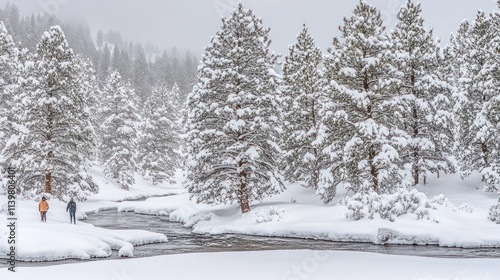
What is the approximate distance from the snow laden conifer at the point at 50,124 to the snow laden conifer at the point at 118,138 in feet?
72.3

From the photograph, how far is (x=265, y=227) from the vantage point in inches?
1028

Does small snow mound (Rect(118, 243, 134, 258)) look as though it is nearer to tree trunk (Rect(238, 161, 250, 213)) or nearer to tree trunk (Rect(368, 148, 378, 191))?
tree trunk (Rect(238, 161, 250, 213))

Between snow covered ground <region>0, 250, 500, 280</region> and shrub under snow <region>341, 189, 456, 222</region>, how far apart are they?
757 cm

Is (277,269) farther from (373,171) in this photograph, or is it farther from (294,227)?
(373,171)

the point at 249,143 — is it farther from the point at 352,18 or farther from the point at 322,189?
the point at 352,18

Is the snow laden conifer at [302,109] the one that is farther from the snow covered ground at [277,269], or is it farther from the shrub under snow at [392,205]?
the snow covered ground at [277,269]

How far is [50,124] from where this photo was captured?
33.3m

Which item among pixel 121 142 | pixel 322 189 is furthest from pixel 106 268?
pixel 121 142

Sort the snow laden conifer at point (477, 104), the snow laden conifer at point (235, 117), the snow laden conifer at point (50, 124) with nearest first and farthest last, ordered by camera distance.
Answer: the snow laden conifer at point (235, 117), the snow laden conifer at point (477, 104), the snow laden conifer at point (50, 124)

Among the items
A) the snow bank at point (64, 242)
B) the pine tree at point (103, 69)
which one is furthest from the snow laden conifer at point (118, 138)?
the pine tree at point (103, 69)

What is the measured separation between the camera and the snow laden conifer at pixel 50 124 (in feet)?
105

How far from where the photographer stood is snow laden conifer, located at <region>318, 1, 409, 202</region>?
87.6 feet

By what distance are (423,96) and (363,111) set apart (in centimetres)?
693

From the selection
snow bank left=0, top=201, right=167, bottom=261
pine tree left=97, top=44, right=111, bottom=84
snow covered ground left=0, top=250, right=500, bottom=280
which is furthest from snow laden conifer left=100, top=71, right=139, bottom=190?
pine tree left=97, top=44, right=111, bottom=84
